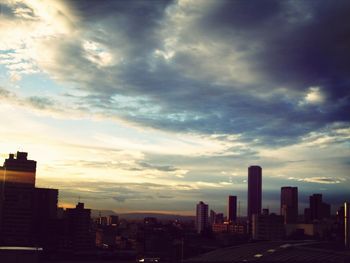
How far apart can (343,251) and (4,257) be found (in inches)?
1710

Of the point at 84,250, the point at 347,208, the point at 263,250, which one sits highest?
the point at 347,208

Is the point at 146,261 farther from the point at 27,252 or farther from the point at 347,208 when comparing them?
the point at 347,208

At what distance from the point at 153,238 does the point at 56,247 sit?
39309mm

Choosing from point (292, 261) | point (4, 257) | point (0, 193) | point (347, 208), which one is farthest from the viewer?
point (0, 193)

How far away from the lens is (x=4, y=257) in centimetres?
4209

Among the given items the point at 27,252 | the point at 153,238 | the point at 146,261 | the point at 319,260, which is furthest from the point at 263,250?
the point at 153,238

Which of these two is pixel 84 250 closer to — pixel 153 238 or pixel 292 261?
pixel 153 238

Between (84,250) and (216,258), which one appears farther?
(84,250)

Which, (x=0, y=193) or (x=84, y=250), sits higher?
(x=0, y=193)

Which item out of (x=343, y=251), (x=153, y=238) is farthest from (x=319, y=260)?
(x=153, y=238)

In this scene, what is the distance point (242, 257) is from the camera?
62250 millimetres

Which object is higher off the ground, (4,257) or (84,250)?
(4,257)

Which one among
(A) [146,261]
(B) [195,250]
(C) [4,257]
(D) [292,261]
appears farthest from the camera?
(B) [195,250]

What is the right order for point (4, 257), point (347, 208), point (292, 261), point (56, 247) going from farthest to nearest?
point (56, 247) → point (347, 208) → point (292, 261) → point (4, 257)
